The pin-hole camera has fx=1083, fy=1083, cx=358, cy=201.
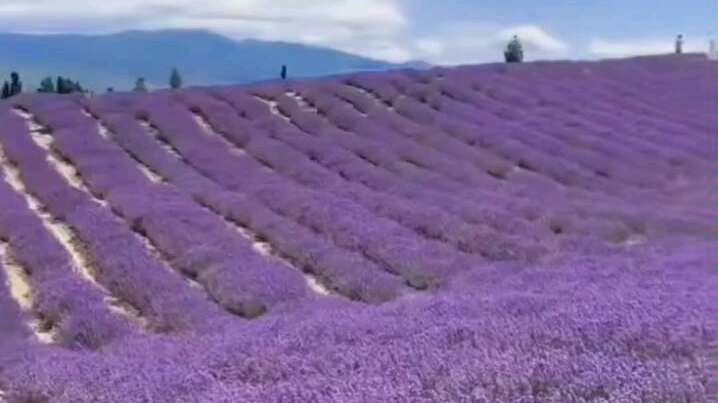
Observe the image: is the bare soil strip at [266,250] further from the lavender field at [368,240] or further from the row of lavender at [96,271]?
the row of lavender at [96,271]

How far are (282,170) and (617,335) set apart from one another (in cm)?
1454

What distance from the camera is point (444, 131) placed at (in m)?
22.3

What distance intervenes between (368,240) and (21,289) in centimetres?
431

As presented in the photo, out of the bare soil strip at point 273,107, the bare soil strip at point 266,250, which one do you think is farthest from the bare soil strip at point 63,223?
the bare soil strip at point 273,107

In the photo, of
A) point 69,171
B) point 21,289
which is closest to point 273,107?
point 69,171

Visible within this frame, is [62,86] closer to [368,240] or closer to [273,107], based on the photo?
[273,107]

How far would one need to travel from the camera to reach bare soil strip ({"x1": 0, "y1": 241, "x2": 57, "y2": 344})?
36.1ft

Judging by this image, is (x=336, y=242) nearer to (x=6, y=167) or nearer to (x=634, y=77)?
(x=6, y=167)

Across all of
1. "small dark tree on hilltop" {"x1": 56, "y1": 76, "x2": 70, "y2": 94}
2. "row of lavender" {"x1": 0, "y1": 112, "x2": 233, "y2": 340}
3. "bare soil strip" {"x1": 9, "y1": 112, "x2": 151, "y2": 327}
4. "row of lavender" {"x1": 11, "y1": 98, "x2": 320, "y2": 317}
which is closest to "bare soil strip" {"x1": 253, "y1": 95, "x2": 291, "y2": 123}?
"row of lavender" {"x1": 11, "y1": 98, "x2": 320, "y2": 317}

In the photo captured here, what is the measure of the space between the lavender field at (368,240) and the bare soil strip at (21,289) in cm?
5

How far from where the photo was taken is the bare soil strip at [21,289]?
1102cm

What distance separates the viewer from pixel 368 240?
45.6ft

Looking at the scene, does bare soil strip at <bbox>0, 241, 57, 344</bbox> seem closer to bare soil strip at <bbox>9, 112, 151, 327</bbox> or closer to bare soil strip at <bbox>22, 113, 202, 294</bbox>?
bare soil strip at <bbox>9, 112, 151, 327</bbox>

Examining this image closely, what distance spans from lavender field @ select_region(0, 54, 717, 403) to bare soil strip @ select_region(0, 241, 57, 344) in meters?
0.05
